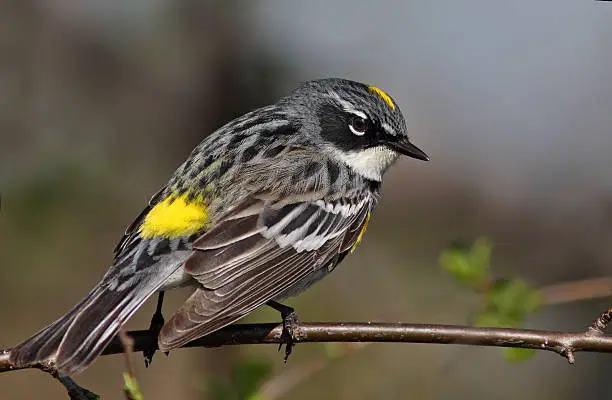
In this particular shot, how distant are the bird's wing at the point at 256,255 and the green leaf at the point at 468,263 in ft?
2.56

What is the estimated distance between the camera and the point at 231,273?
16.0ft

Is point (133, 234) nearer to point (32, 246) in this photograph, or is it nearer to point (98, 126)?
point (32, 246)

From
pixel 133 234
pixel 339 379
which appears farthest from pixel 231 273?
pixel 339 379

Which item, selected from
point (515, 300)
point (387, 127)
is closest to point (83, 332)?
point (515, 300)

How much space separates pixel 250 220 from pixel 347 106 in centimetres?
128

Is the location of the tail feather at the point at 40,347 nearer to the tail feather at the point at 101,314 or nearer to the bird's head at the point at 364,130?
the tail feather at the point at 101,314

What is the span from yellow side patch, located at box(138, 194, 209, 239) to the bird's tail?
17.0 inches

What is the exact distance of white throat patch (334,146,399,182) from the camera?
5895 mm

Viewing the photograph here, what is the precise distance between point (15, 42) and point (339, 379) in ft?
17.4

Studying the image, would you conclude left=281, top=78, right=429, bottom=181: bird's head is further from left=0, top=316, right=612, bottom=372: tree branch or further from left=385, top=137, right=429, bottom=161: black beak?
left=0, top=316, right=612, bottom=372: tree branch

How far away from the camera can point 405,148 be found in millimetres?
5820

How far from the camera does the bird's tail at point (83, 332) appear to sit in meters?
3.93

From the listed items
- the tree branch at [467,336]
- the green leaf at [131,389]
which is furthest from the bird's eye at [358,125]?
the green leaf at [131,389]

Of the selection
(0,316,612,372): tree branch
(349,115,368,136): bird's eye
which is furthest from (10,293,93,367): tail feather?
(349,115,368,136): bird's eye
